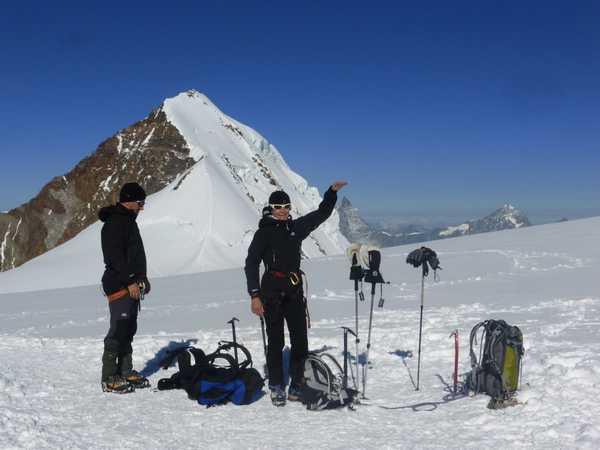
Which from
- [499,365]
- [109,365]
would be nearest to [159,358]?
[109,365]

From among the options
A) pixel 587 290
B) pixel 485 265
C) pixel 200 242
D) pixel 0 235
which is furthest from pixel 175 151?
pixel 587 290

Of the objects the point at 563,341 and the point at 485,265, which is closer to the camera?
the point at 563,341

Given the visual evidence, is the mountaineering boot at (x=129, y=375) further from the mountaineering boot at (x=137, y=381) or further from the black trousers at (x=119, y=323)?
the black trousers at (x=119, y=323)

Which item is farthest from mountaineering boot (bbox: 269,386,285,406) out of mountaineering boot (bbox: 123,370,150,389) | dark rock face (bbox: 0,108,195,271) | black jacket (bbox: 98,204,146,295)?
dark rock face (bbox: 0,108,195,271)

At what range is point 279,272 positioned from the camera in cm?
718

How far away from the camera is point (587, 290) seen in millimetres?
14141

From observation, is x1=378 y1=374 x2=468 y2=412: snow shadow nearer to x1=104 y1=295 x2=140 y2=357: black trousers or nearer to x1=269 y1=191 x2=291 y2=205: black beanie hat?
x1=269 y1=191 x2=291 y2=205: black beanie hat

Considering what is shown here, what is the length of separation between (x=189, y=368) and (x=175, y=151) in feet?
294

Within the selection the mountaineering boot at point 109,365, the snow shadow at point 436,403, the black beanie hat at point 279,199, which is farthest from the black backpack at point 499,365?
the mountaineering boot at point 109,365

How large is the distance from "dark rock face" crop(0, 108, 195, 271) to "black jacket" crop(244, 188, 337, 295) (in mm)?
85052

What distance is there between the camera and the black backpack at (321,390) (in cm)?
674

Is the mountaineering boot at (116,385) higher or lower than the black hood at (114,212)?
lower

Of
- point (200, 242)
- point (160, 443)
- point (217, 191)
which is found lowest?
point (160, 443)

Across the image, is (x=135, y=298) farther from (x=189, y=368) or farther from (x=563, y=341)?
(x=563, y=341)
